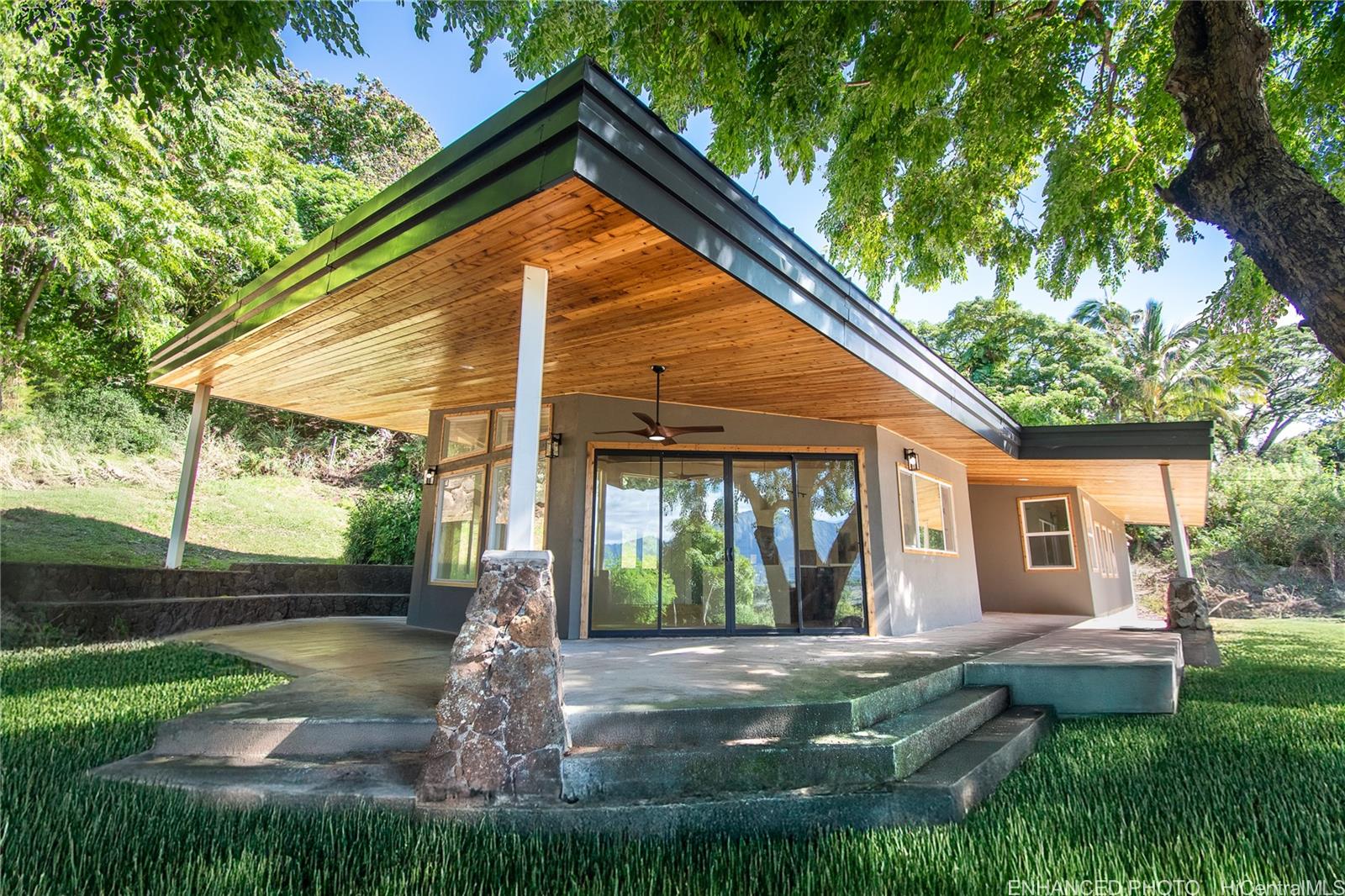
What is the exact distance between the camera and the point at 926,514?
26.5ft

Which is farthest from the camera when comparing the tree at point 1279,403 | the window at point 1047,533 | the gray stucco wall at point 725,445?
the tree at point 1279,403

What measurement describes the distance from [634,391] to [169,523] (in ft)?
27.6

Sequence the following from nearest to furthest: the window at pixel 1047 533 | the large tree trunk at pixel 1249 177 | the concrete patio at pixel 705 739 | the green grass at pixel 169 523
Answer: the concrete patio at pixel 705 739, the large tree trunk at pixel 1249 177, the green grass at pixel 169 523, the window at pixel 1047 533

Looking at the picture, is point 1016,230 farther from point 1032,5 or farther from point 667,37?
point 667,37

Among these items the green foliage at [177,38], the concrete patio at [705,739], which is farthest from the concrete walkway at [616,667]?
the green foliage at [177,38]

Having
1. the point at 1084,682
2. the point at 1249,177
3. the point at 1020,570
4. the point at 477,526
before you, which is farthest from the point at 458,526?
the point at 1020,570

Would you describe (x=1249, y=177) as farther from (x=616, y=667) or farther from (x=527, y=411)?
(x=616, y=667)

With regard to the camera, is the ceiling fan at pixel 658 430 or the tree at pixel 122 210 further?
the tree at pixel 122 210

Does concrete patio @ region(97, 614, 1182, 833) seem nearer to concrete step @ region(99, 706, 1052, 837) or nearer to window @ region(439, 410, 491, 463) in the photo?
concrete step @ region(99, 706, 1052, 837)

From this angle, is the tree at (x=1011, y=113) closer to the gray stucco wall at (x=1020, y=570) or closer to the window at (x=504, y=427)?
the window at (x=504, y=427)

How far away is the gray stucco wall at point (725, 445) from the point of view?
620 cm

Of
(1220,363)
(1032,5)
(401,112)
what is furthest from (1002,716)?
(1220,363)

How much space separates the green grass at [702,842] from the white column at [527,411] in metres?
1.19

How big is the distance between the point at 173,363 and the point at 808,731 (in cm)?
671
